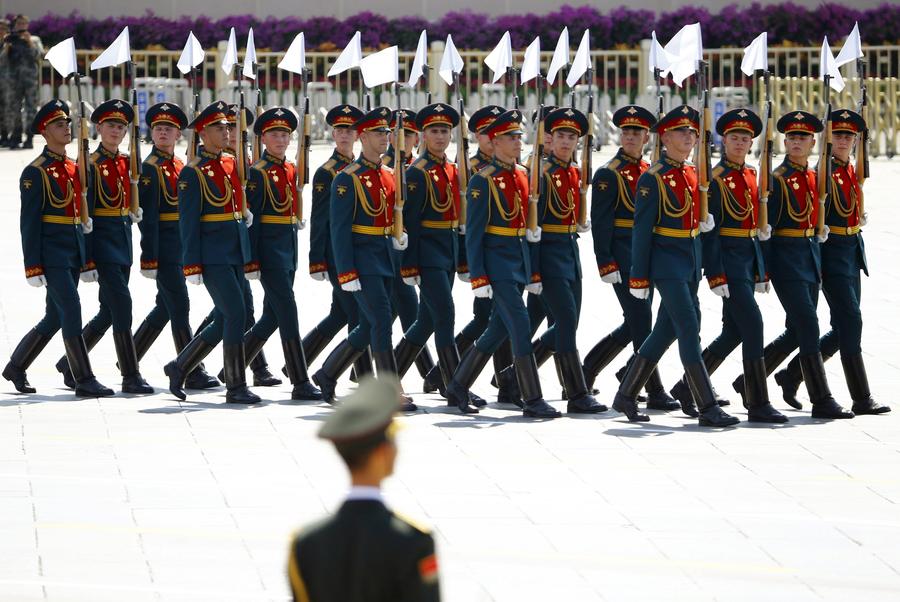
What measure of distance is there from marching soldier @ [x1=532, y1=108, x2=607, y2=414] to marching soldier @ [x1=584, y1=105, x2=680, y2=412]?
0.50 ft

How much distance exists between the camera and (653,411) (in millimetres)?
11094

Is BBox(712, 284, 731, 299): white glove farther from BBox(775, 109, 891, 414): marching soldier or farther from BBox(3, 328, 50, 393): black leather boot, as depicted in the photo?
BBox(3, 328, 50, 393): black leather boot

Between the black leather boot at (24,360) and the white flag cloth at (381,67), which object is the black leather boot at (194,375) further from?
the white flag cloth at (381,67)

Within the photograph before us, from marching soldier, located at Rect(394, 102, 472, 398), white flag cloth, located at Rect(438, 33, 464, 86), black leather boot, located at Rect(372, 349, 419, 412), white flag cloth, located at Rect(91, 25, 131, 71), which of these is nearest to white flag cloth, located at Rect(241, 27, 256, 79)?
white flag cloth, located at Rect(91, 25, 131, 71)

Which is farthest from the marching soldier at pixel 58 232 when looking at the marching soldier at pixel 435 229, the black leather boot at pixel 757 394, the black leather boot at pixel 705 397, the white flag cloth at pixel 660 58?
the black leather boot at pixel 757 394

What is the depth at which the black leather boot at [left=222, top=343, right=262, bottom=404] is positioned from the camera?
11.0 meters

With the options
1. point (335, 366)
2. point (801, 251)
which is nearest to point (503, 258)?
point (335, 366)

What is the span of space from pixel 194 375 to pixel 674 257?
3158mm

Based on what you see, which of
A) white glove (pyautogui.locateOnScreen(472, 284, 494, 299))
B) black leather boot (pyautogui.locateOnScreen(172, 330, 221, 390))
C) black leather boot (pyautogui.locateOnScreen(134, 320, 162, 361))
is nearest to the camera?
white glove (pyautogui.locateOnScreen(472, 284, 494, 299))

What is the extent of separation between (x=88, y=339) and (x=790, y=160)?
413cm

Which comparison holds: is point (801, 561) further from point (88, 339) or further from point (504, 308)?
A: point (88, 339)

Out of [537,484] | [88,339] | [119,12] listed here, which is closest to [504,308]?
[537,484]

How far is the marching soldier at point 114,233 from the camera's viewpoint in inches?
441

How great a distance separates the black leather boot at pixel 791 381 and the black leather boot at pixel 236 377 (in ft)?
9.42
